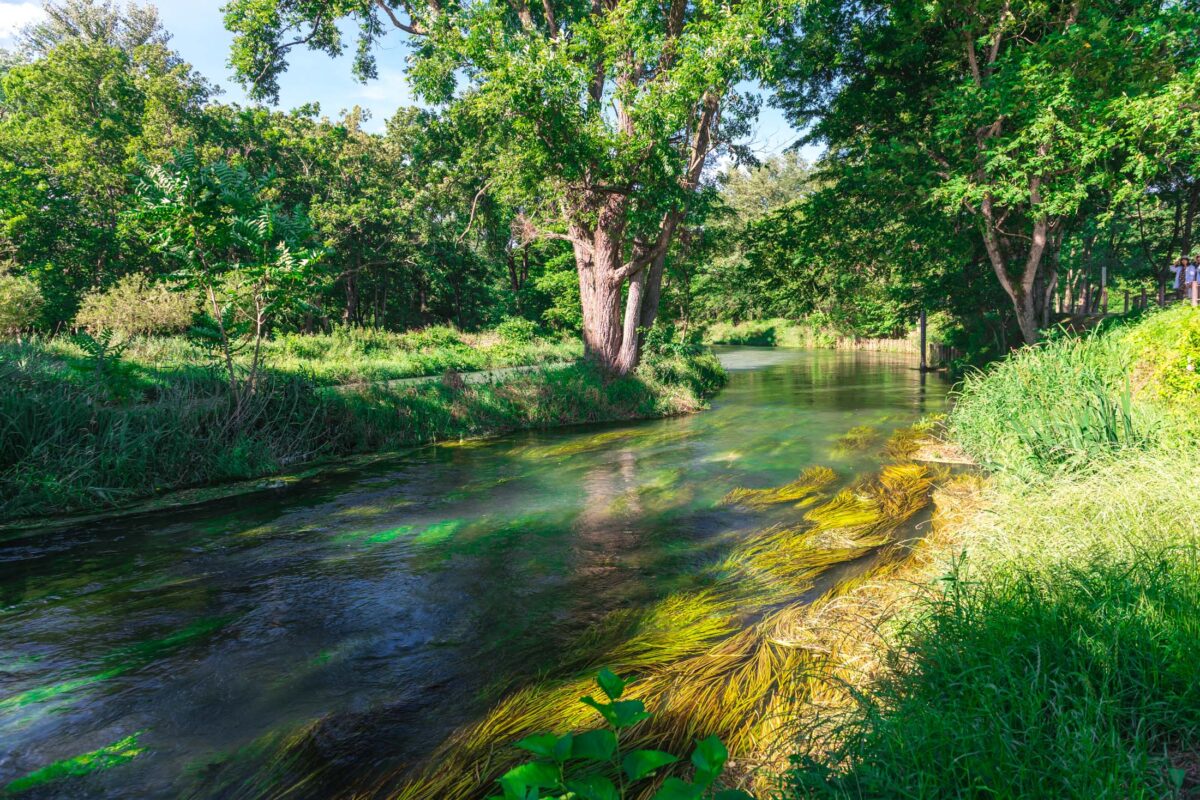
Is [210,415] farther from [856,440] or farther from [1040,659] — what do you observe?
[856,440]

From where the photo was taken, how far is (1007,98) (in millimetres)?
11211

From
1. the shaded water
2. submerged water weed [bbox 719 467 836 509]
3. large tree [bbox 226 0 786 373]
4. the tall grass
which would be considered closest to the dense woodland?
large tree [bbox 226 0 786 373]

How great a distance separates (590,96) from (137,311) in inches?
658

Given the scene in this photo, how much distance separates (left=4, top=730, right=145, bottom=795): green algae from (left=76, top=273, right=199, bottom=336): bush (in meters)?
20.5

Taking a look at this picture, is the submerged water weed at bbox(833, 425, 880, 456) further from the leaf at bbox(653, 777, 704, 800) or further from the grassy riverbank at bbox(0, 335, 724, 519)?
the leaf at bbox(653, 777, 704, 800)

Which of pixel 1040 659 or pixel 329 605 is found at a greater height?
pixel 1040 659

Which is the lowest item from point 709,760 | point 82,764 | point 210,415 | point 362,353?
point 82,764

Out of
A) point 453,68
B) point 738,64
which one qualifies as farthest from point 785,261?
point 453,68

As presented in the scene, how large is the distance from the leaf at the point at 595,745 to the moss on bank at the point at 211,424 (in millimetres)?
9201

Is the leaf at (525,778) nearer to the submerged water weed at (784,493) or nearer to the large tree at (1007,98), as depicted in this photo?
the submerged water weed at (784,493)

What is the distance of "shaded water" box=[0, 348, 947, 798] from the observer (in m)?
3.40

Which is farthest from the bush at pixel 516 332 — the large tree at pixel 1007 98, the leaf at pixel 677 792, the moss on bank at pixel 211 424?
the leaf at pixel 677 792

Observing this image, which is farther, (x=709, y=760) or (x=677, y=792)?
(x=709, y=760)

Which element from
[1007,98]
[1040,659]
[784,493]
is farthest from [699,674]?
[1007,98]
